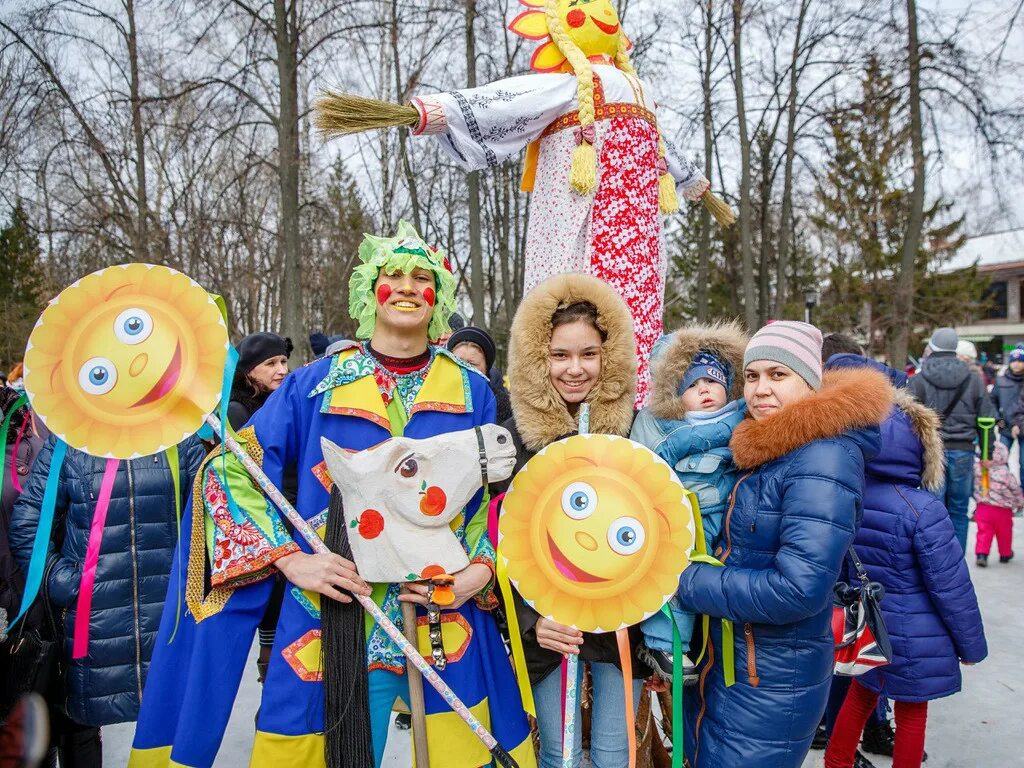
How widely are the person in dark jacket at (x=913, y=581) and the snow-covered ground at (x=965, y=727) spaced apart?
22.7 inches

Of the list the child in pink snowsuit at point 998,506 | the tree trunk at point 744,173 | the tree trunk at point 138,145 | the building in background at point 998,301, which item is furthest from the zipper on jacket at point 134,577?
the building in background at point 998,301

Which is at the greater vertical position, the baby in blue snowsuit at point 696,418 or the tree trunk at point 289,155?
the tree trunk at point 289,155

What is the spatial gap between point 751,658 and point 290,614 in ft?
4.14

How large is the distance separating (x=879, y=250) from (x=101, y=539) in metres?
26.5

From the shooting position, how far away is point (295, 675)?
1.71m

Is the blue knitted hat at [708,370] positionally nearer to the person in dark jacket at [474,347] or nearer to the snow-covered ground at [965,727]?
the person in dark jacket at [474,347]

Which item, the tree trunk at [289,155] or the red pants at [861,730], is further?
the tree trunk at [289,155]

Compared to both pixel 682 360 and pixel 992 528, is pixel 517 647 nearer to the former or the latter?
pixel 682 360

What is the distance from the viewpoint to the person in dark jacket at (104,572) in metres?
2.52

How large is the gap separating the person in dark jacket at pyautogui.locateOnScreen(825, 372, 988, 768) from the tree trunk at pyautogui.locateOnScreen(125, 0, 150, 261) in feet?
36.7

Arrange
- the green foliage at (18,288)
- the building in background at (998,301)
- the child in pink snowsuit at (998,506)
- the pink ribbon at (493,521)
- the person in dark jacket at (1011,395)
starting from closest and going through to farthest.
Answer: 1. the pink ribbon at (493,521)
2. the child in pink snowsuit at (998,506)
3. the person in dark jacket at (1011,395)
4. the green foliage at (18,288)
5. the building in background at (998,301)

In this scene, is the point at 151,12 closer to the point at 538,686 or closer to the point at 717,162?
the point at 538,686

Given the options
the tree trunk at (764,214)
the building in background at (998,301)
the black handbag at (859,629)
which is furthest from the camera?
the building in background at (998,301)

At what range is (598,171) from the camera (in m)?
2.97
